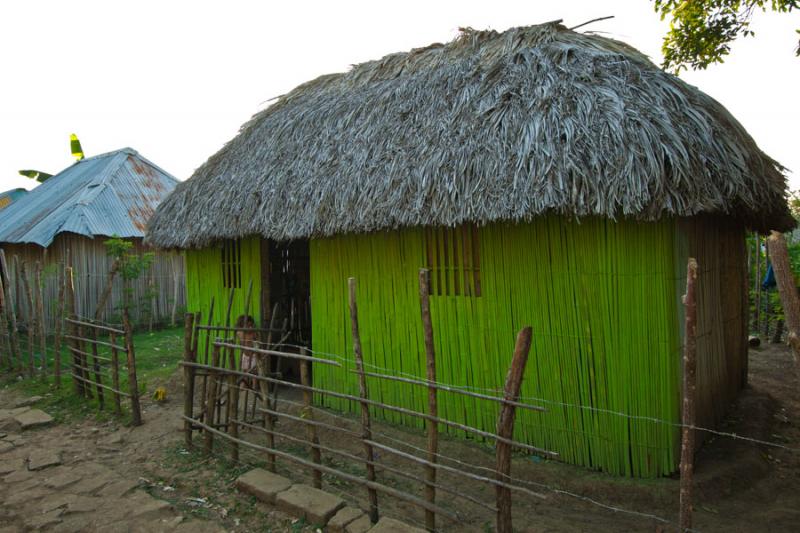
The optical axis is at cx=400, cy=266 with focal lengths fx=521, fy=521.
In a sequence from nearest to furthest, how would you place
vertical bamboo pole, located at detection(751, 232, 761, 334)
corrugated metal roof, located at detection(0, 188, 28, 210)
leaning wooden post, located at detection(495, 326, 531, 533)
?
leaning wooden post, located at detection(495, 326, 531, 533) < vertical bamboo pole, located at detection(751, 232, 761, 334) < corrugated metal roof, located at detection(0, 188, 28, 210)

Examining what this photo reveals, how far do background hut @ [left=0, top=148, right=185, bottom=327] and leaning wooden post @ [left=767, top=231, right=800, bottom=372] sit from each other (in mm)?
10955

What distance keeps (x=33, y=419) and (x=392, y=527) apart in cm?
477

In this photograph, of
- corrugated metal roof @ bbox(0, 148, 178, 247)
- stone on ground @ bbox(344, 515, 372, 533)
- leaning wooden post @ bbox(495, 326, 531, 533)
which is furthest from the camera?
corrugated metal roof @ bbox(0, 148, 178, 247)

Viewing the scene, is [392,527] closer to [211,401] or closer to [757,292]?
[211,401]

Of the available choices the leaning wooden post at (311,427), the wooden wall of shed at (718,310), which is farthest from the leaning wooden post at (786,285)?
the leaning wooden post at (311,427)

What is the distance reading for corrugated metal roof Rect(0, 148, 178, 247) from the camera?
11.2 metres

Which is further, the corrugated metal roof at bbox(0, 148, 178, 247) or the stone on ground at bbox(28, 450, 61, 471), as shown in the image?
the corrugated metal roof at bbox(0, 148, 178, 247)

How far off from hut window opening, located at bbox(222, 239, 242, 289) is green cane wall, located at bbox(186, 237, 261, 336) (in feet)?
0.21

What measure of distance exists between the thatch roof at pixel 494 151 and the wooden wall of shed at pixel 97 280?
5.18 metres

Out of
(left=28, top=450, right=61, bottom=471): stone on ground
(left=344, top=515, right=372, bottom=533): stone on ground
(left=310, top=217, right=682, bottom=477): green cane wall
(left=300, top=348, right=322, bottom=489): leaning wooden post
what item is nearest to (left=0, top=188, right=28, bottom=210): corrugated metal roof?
(left=28, top=450, right=61, bottom=471): stone on ground

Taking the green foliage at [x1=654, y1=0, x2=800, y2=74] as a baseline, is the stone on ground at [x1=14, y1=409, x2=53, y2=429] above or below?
below

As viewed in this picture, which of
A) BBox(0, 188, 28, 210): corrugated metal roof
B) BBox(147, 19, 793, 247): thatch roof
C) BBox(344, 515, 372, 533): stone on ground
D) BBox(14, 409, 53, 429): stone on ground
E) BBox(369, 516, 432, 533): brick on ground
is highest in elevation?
BBox(0, 188, 28, 210): corrugated metal roof

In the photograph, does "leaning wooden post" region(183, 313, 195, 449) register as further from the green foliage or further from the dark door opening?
the green foliage

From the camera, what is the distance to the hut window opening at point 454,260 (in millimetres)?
4812
